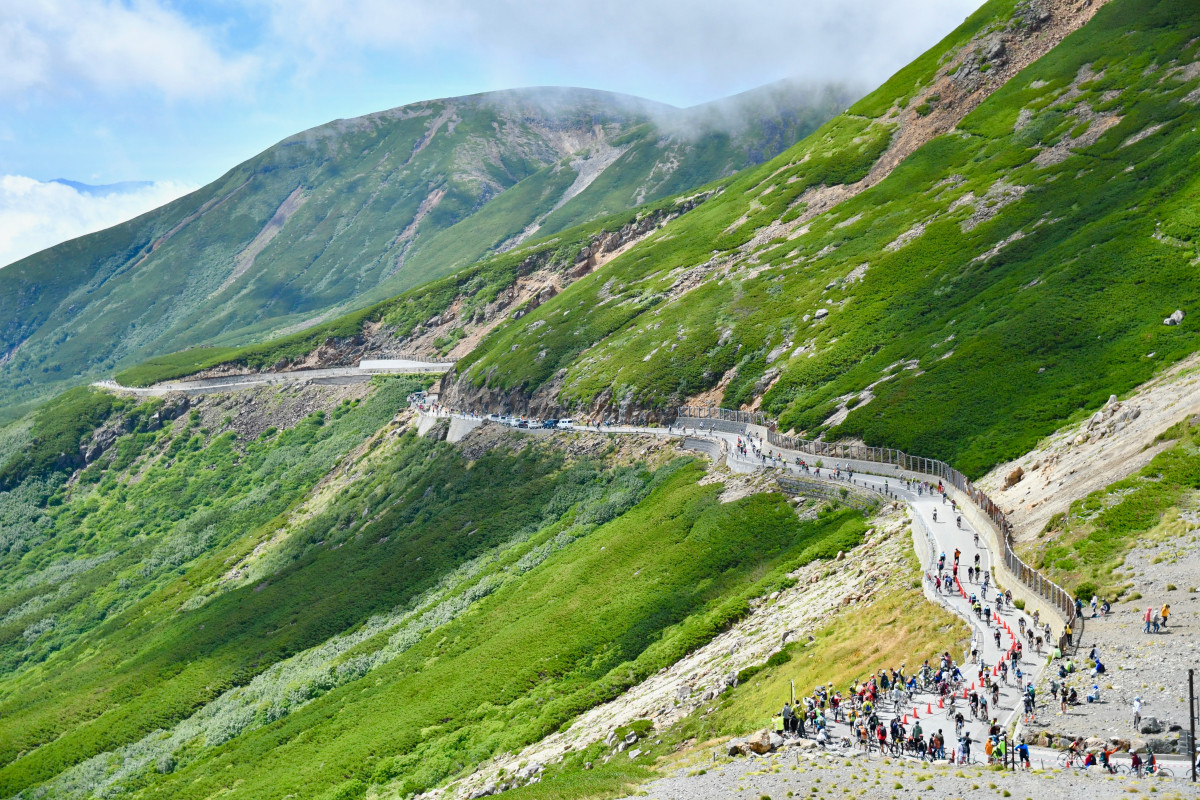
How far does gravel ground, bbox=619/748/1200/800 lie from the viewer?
27.9 m

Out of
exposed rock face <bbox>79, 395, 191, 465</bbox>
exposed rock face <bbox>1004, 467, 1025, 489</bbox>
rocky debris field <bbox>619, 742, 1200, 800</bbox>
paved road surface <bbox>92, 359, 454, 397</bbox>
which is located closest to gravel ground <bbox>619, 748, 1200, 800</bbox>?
rocky debris field <bbox>619, 742, 1200, 800</bbox>

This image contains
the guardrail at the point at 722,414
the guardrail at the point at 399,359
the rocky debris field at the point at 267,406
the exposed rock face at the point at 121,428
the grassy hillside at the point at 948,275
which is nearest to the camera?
the grassy hillside at the point at 948,275

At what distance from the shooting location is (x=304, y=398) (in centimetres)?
18175

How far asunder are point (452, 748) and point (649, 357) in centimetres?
6441

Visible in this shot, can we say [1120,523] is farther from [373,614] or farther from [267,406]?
[267,406]

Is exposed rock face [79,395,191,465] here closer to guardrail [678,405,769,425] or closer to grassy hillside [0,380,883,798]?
grassy hillside [0,380,883,798]

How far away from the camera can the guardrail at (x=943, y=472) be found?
130ft

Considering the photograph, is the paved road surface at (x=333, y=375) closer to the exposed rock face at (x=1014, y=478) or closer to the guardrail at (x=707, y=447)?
the guardrail at (x=707, y=447)

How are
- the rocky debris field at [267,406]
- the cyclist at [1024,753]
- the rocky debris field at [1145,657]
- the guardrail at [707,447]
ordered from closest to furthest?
the cyclist at [1024,753] → the rocky debris field at [1145,657] → the guardrail at [707,447] → the rocky debris field at [267,406]

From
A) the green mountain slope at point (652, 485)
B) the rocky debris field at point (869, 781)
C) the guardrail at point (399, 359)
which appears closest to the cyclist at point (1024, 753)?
the rocky debris field at point (869, 781)

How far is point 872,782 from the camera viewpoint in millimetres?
31062

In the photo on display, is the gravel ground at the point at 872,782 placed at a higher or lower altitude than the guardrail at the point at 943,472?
lower

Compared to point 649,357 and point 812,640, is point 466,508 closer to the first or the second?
point 649,357

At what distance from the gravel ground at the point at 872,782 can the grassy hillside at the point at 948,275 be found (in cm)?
3439
